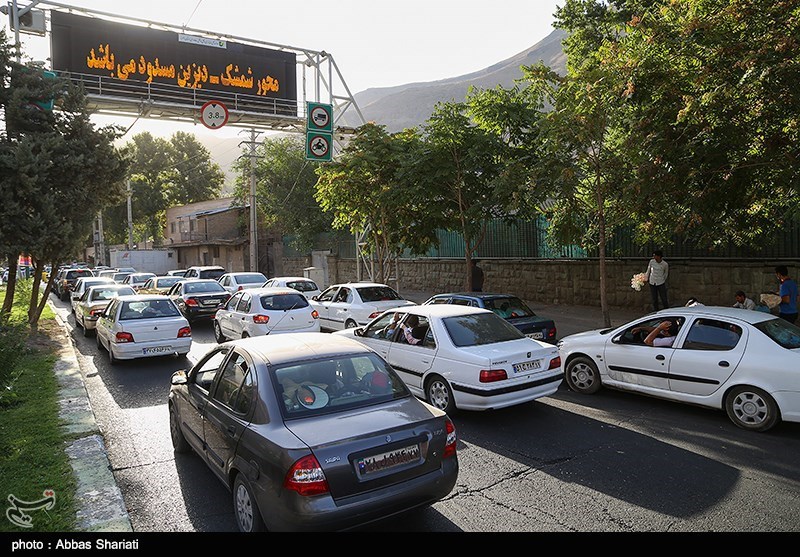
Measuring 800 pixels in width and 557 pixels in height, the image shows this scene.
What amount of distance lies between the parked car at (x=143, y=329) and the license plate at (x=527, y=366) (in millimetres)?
7507

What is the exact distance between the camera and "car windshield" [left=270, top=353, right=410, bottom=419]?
167 inches

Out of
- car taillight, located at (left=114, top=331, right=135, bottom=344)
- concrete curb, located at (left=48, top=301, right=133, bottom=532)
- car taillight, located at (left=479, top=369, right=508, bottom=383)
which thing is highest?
car taillight, located at (left=479, top=369, right=508, bottom=383)

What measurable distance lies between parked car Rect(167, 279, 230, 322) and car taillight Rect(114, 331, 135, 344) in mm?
5277

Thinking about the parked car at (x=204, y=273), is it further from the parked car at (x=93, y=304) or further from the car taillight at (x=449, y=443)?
the car taillight at (x=449, y=443)

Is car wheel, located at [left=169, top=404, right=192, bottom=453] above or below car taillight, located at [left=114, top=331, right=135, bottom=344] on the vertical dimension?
below

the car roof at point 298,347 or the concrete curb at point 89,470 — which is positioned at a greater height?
the car roof at point 298,347

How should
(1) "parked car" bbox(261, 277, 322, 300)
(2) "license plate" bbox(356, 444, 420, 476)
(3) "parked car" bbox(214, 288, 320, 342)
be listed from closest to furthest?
(2) "license plate" bbox(356, 444, 420, 476)
(3) "parked car" bbox(214, 288, 320, 342)
(1) "parked car" bbox(261, 277, 322, 300)

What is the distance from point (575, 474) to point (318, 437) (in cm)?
285

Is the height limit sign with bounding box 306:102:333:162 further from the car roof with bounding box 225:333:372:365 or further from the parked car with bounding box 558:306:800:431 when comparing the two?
the car roof with bounding box 225:333:372:365

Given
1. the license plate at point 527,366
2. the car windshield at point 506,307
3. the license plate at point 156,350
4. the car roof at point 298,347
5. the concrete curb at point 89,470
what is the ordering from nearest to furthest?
the concrete curb at point 89,470 < the car roof at point 298,347 < the license plate at point 527,366 < the car windshield at point 506,307 < the license plate at point 156,350

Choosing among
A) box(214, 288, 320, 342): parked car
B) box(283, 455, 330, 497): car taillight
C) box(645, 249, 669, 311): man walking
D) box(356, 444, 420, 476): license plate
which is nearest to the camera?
box(283, 455, 330, 497): car taillight

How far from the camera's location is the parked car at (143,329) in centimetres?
1107
